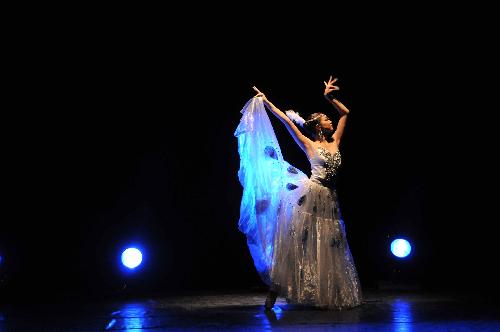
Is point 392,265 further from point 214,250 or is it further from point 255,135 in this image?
point 255,135

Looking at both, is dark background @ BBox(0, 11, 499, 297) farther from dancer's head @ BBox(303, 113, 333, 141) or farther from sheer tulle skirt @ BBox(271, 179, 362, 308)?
sheer tulle skirt @ BBox(271, 179, 362, 308)

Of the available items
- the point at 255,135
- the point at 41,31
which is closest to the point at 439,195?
the point at 255,135

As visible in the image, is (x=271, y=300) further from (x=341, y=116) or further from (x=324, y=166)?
(x=341, y=116)

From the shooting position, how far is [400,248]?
5.51 meters

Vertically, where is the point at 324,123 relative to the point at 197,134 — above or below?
below

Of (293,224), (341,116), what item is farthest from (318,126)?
(293,224)

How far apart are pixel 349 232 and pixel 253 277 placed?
1.22m

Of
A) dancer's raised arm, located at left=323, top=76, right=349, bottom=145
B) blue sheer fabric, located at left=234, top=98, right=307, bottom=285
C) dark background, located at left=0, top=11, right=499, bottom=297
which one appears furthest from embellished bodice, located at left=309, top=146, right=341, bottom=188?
dark background, located at left=0, top=11, right=499, bottom=297

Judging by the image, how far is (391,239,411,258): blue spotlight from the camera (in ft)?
18.0

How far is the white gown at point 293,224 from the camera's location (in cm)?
339

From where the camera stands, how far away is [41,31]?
15.5 ft

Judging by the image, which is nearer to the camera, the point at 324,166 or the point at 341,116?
the point at 324,166

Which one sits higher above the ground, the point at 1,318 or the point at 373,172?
the point at 373,172

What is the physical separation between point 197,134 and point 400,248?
2509mm
